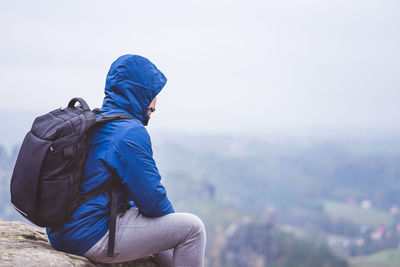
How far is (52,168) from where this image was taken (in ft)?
10.3

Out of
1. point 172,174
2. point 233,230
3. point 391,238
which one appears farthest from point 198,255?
point 172,174

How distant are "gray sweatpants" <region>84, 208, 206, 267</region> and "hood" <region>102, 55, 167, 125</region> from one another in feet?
3.11

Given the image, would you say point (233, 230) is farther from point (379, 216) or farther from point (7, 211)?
point (379, 216)

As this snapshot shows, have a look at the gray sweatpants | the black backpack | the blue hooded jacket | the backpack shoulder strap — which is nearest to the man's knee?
the gray sweatpants

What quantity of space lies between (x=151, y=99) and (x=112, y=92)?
0.36 meters

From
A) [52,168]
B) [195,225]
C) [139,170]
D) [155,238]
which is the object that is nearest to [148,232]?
[155,238]

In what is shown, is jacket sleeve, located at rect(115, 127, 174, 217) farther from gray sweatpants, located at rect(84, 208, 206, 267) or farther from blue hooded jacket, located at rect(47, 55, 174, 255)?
gray sweatpants, located at rect(84, 208, 206, 267)

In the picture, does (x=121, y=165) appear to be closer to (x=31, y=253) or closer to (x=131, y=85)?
(x=131, y=85)

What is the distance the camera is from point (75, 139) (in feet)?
10.5

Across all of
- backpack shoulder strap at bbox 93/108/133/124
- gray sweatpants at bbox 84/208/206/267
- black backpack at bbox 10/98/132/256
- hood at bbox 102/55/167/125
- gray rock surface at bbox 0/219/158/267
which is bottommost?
gray rock surface at bbox 0/219/158/267

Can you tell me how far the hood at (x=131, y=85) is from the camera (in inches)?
140

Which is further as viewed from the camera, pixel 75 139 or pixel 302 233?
pixel 302 233

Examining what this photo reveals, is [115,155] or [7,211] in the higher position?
[115,155]

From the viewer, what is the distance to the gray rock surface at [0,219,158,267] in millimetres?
3551
